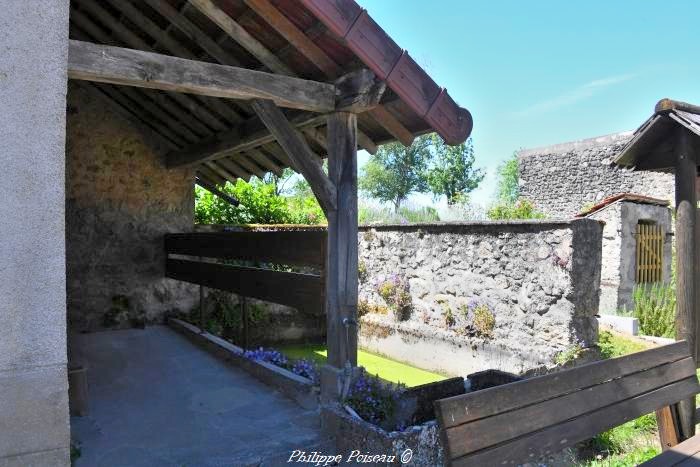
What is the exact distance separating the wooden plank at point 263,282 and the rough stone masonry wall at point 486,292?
11.5 ft

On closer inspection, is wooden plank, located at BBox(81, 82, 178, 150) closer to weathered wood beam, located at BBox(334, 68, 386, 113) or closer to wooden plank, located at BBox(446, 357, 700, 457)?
weathered wood beam, located at BBox(334, 68, 386, 113)

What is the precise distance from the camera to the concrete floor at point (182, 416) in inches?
136

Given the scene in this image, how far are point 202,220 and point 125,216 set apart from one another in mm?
2036

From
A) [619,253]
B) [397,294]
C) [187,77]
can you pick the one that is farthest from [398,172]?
[187,77]

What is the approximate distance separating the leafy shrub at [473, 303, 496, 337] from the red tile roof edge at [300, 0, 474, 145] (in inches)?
158

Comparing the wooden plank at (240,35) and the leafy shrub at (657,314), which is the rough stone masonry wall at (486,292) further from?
the wooden plank at (240,35)

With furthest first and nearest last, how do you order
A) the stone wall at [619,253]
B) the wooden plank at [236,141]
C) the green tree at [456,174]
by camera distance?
the green tree at [456,174] < the stone wall at [619,253] < the wooden plank at [236,141]

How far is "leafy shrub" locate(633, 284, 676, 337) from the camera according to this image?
8.02m

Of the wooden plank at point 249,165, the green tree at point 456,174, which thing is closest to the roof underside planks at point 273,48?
the wooden plank at point 249,165

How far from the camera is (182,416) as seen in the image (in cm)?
422

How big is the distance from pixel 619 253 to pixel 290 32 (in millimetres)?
8556

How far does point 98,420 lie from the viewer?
407cm

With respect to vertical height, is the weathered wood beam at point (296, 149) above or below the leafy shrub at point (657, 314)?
above

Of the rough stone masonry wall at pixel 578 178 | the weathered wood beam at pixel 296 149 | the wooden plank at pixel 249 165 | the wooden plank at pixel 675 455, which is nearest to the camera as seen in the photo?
the wooden plank at pixel 675 455
